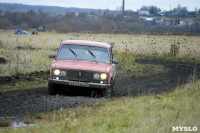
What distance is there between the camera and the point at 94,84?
11.3 meters

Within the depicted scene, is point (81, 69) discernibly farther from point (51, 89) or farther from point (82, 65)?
point (51, 89)

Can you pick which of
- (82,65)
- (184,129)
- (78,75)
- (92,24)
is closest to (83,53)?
(82,65)

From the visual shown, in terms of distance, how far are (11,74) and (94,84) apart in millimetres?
7791

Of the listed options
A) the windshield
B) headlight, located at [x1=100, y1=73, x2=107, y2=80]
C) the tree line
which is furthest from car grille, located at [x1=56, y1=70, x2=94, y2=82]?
the tree line

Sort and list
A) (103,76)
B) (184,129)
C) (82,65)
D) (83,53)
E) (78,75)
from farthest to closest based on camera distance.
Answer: (83,53), (82,65), (103,76), (78,75), (184,129)

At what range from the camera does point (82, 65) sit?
11.6 m

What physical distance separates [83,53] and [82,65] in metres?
0.90

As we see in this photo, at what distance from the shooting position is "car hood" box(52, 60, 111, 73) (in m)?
11.5

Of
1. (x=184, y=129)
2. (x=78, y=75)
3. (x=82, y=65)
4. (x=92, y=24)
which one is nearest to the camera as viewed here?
(x=184, y=129)

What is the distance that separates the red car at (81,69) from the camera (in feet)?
37.3

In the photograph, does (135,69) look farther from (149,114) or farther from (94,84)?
(149,114)

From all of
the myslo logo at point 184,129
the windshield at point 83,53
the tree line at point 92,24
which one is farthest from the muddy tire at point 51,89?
the tree line at point 92,24

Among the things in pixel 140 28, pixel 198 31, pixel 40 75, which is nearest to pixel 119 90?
pixel 40 75

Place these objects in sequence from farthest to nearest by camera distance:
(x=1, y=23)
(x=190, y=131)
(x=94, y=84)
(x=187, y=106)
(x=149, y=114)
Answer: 1. (x=1, y=23)
2. (x=94, y=84)
3. (x=187, y=106)
4. (x=149, y=114)
5. (x=190, y=131)
